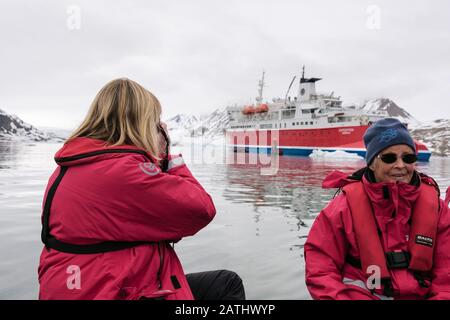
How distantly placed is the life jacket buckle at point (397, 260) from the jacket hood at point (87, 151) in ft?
5.95

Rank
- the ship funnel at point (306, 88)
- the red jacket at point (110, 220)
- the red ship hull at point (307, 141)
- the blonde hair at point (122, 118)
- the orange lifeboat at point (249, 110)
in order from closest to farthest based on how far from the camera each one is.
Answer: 1. the red jacket at point (110, 220)
2. the blonde hair at point (122, 118)
3. the red ship hull at point (307, 141)
4. the ship funnel at point (306, 88)
5. the orange lifeboat at point (249, 110)

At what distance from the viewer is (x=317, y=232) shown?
2482mm

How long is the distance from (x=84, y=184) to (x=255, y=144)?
5498 cm

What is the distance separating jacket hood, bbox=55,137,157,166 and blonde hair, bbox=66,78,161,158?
61 mm

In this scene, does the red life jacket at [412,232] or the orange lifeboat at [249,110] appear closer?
the red life jacket at [412,232]

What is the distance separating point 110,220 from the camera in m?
1.84

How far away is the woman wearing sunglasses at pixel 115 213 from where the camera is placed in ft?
5.93

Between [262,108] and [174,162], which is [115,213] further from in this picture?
[262,108]

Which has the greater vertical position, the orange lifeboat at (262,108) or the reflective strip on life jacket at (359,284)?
the orange lifeboat at (262,108)

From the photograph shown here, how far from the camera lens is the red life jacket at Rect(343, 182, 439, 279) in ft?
7.41

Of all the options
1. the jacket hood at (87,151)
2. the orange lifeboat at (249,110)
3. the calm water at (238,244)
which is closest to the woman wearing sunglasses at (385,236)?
the calm water at (238,244)

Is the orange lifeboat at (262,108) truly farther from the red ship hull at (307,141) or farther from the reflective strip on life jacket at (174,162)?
the reflective strip on life jacket at (174,162)
